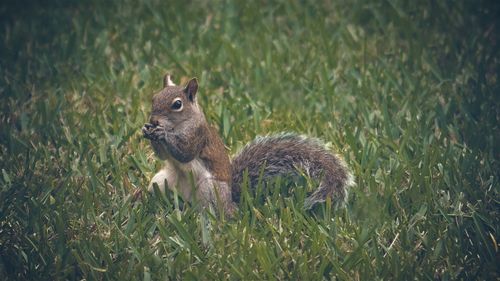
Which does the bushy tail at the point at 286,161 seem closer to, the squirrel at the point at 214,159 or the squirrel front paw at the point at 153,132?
the squirrel at the point at 214,159

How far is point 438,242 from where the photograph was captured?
3277 millimetres

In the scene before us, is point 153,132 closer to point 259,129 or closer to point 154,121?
point 154,121

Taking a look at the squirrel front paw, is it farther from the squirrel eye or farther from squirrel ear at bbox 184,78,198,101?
squirrel ear at bbox 184,78,198,101

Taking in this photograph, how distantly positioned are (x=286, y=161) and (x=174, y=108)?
0.60 meters

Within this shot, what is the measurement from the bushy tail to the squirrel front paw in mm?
406

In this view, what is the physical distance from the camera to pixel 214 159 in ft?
11.7

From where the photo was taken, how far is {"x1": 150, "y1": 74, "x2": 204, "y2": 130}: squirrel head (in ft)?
11.8

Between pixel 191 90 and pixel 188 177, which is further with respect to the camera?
pixel 191 90

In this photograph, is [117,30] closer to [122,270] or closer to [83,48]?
[83,48]

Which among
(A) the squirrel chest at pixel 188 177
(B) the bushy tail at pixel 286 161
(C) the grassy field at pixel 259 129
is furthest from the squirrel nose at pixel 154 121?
(B) the bushy tail at pixel 286 161

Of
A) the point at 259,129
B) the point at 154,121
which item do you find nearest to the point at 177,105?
the point at 154,121

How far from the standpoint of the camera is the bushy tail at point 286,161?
355 centimetres

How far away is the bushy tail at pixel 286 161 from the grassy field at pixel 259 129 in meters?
0.10

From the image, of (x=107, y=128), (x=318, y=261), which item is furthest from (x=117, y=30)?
(x=318, y=261)
